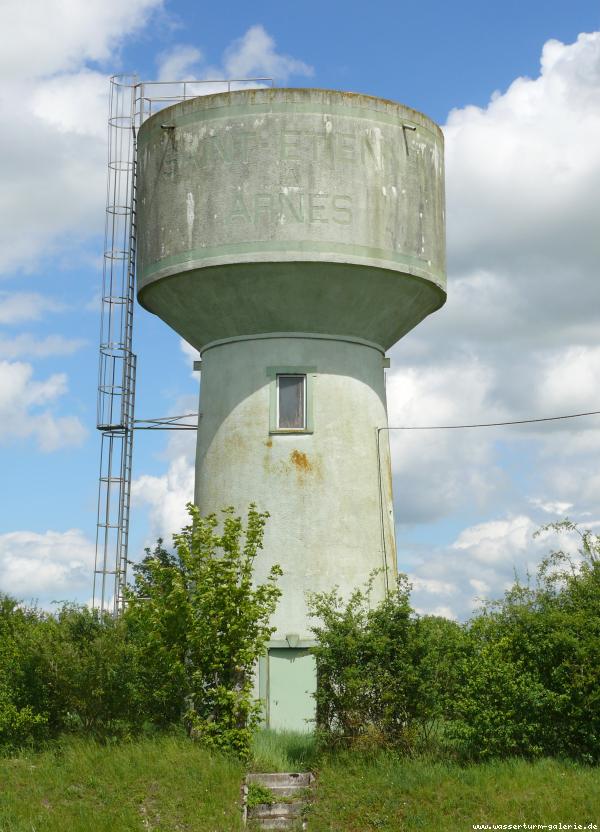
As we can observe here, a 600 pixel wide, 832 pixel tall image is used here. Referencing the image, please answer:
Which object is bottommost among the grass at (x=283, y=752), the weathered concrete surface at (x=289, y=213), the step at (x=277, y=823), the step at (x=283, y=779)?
the step at (x=277, y=823)

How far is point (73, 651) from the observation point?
1862 centimetres

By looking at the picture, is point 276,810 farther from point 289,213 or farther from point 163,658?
point 289,213

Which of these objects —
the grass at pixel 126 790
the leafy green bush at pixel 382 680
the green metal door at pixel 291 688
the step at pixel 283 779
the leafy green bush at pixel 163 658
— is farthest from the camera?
the green metal door at pixel 291 688

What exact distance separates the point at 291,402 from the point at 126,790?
763cm

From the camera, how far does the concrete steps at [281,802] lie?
1608 cm

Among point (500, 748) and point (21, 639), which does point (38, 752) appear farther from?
point (500, 748)

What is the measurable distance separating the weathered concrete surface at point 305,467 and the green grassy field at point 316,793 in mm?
3759

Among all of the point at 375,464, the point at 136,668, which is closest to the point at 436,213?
the point at 375,464

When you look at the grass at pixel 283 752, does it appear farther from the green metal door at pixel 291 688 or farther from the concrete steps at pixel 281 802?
the green metal door at pixel 291 688

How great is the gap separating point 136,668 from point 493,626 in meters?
5.67

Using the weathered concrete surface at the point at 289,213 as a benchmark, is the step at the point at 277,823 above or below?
below

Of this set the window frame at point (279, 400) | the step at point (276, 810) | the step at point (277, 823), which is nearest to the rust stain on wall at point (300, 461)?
→ the window frame at point (279, 400)

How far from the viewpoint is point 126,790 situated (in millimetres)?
16328

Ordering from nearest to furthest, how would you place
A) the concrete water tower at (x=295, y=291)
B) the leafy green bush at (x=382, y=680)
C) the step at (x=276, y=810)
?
the step at (x=276, y=810) → the leafy green bush at (x=382, y=680) → the concrete water tower at (x=295, y=291)
